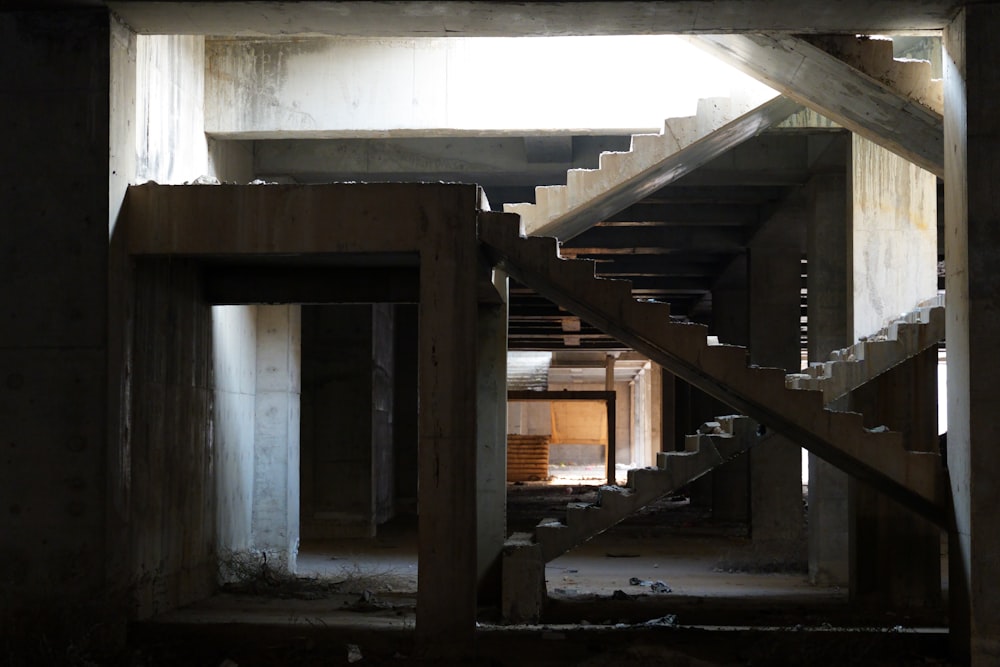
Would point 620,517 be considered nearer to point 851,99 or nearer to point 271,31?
point 851,99

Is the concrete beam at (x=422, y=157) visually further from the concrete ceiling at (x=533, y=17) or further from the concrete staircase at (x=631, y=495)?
the concrete ceiling at (x=533, y=17)

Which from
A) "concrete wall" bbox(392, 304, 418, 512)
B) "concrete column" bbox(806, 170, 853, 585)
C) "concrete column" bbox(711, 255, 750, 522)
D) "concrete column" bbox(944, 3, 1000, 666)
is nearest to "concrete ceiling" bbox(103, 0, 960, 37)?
"concrete column" bbox(944, 3, 1000, 666)

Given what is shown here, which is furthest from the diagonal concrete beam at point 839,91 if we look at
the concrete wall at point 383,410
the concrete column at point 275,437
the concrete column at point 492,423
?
the concrete wall at point 383,410

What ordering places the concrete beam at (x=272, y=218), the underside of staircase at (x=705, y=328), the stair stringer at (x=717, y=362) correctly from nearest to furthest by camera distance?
the concrete beam at (x=272, y=218) → the stair stringer at (x=717, y=362) → the underside of staircase at (x=705, y=328)

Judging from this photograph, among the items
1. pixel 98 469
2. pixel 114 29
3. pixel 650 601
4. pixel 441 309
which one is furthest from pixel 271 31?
pixel 650 601

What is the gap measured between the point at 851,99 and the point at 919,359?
344 centimetres

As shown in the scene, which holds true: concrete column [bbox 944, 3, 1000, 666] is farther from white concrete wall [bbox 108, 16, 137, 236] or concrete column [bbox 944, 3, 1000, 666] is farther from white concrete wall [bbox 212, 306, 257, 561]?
white concrete wall [bbox 212, 306, 257, 561]

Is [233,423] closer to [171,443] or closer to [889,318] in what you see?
[171,443]

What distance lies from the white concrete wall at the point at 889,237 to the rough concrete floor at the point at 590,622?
3.75 meters

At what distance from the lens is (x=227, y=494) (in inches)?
544

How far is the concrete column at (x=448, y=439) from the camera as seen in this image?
1026 centimetres

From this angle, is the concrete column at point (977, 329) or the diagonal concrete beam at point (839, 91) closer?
the concrete column at point (977, 329)

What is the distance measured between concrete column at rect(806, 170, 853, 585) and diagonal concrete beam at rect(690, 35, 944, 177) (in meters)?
3.58

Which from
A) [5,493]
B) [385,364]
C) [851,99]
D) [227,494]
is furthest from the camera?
[385,364]
